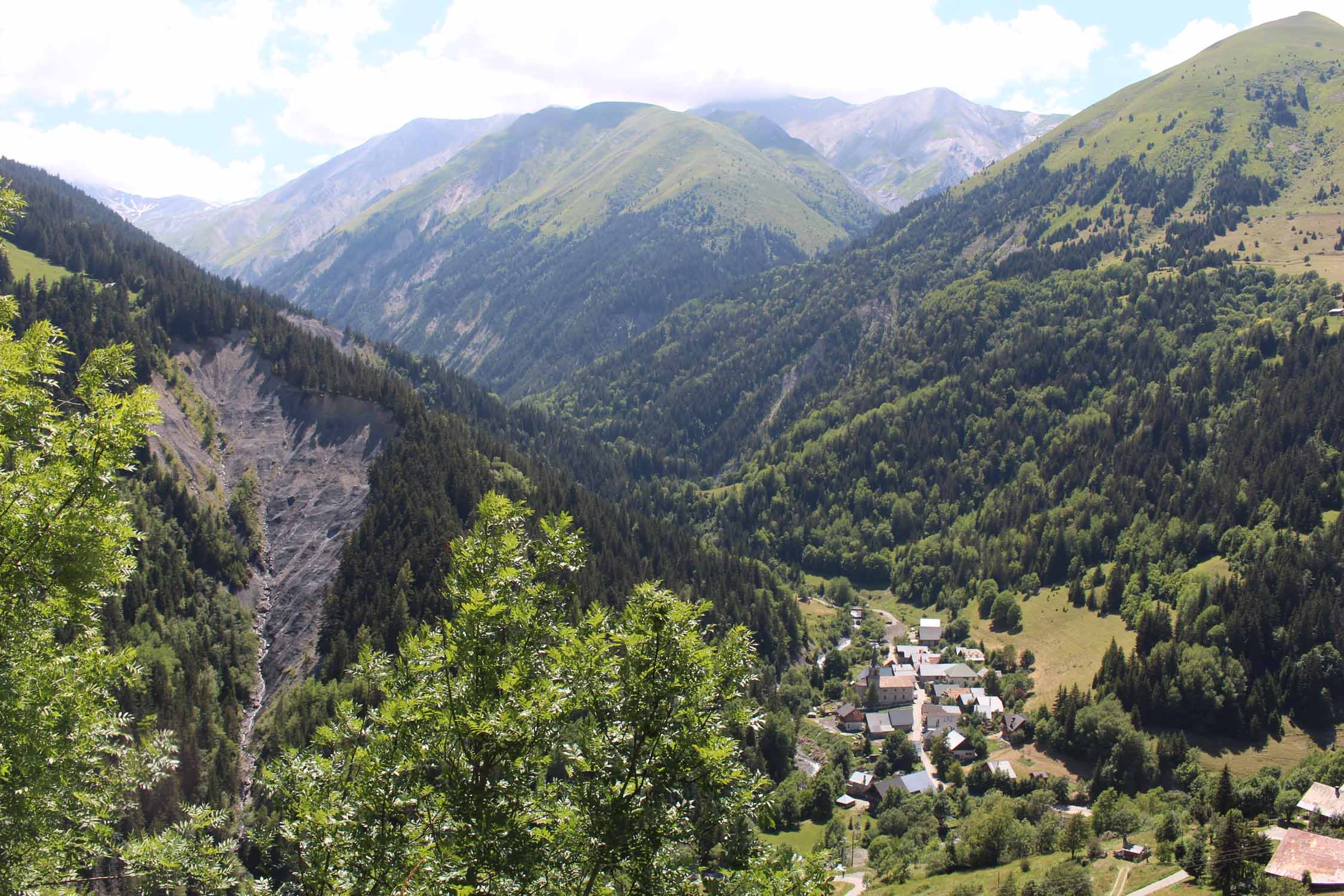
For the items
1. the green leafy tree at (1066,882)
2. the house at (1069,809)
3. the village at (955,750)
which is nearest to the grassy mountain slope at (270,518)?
the village at (955,750)

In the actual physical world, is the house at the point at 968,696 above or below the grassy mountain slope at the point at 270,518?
below

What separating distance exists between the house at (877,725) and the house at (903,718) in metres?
0.54

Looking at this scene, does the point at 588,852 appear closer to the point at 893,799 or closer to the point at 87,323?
the point at 893,799

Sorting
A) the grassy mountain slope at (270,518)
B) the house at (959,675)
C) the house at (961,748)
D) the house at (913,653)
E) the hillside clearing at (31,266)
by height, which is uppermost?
the hillside clearing at (31,266)

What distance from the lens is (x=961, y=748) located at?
10675cm

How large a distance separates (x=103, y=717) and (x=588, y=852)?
13.3m

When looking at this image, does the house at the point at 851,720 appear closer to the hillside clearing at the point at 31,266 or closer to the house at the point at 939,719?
the house at the point at 939,719

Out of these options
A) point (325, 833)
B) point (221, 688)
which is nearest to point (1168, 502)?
point (221, 688)

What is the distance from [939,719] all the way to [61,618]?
114m

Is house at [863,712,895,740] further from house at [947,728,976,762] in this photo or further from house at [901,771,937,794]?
house at [901,771,937,794]

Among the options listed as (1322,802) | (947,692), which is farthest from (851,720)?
(1322,802)

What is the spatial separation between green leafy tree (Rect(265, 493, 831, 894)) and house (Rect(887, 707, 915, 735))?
4160 inches

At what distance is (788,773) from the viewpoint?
10425 centimetres

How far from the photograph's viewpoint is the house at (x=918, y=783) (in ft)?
317
